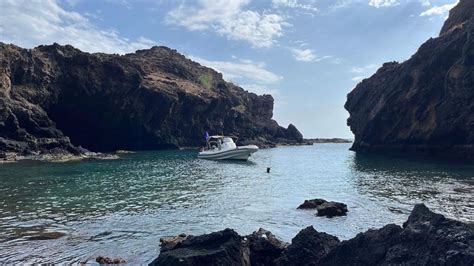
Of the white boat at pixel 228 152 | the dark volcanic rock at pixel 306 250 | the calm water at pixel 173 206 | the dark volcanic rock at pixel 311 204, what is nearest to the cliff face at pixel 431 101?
the calm water at pixel 173 206

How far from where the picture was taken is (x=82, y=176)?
42.6 meters

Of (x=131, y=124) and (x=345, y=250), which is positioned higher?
(x=131, y=124)

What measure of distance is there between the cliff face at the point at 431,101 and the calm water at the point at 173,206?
58.7 feet

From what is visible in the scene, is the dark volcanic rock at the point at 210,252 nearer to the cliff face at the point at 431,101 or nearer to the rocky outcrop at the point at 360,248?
the rocky outcrop at the point at 360,248

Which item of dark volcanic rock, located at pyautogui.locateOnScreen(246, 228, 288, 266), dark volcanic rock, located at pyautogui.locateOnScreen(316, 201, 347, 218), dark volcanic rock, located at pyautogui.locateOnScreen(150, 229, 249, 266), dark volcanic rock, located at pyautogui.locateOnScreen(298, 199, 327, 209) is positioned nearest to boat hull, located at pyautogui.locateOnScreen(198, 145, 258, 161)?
dark volcanic rock, located at pyautogui.locateOnScreen(298, 199, 327, 209)

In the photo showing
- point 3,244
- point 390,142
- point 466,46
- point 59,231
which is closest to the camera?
point 3,244

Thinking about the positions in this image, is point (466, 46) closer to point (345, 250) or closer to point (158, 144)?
point (345, 250)

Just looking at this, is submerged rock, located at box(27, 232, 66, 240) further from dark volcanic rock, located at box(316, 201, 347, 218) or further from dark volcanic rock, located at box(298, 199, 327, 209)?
dark volcanic rock, located at box(298, 199, 327, 209)

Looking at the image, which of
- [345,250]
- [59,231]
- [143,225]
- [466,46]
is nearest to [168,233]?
[143,225]

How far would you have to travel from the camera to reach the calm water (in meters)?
17.4

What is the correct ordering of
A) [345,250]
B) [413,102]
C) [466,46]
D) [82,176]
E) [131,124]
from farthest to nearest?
[131,124] < [413,102] < [466,46] < [82,176] < [345,250]

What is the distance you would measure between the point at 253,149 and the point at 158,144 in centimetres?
5287

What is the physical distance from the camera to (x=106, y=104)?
315ft

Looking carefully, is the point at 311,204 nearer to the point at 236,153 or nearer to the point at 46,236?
the point at 46,236
